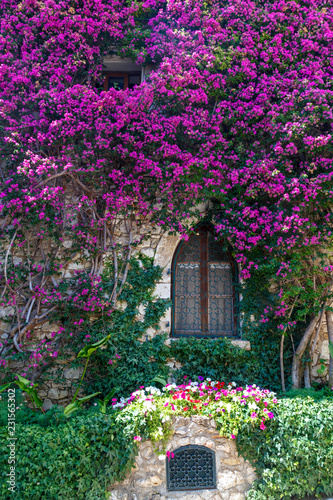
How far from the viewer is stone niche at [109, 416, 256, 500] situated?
3.31 meters

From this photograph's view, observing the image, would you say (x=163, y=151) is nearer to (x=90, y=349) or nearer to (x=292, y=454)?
(x=90, y=349)

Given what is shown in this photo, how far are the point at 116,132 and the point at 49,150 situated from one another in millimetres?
954

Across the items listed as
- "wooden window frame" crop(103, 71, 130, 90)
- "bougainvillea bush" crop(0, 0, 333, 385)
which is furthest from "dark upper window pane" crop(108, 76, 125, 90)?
"bougainvillea bush" crop(0, 0, 333, 385)

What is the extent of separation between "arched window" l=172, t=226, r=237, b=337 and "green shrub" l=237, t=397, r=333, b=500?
5.47 ft

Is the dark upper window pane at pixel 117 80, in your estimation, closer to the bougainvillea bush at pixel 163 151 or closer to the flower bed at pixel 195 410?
the bougainvillea bush at pixel 163 151

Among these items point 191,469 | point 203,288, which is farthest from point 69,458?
point 203,288

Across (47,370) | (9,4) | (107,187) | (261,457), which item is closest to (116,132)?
(107,187)

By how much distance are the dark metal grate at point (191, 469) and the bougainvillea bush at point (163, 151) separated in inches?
67.5

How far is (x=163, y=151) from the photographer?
471 centimetres

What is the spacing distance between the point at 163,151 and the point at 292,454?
3.64 meters

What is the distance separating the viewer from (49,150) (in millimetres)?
4875

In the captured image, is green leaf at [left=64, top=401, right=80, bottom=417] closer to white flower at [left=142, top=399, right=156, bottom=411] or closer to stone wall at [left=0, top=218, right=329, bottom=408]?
white flower at [left=142, top=399, right=156, bottom=411]

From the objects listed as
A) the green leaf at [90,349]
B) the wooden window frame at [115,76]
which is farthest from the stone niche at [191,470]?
the wooden window frame at [115,76]

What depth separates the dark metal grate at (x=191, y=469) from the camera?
338 cm
